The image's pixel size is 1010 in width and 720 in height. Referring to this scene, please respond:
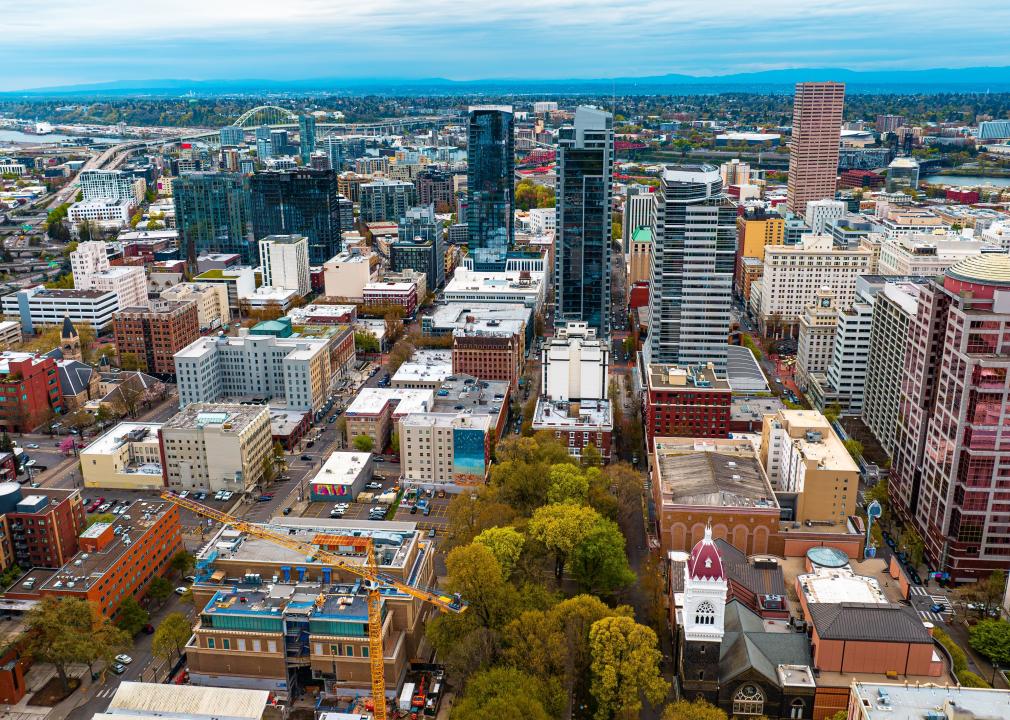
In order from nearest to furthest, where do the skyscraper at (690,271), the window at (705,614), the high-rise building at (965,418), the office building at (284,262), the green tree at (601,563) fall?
the window at (705,614)
the green tree at (601,563)
the high-rise building at (965,418)
the skyscraper at (690,271)
the office building at (284,262)

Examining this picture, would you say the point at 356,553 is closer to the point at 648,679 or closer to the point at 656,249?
the point at 648,679

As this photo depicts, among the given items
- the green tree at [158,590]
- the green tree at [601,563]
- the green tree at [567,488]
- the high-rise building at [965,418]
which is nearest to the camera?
the green tree at [601,563]

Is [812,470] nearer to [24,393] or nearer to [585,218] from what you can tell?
[585,218]

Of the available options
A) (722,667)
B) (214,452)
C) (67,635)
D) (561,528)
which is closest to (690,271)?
(561,528)

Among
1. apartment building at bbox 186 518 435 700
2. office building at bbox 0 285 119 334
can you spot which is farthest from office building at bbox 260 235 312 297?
apartment building at bbox 186 518 435 700

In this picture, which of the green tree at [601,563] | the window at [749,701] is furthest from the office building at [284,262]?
the window at [749,701]

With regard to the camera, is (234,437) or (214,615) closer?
(214,615)

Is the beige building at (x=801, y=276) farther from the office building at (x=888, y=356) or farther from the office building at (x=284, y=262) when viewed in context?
the office building at (x=284, y=262)

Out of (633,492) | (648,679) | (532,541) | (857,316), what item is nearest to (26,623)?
(532,541)
